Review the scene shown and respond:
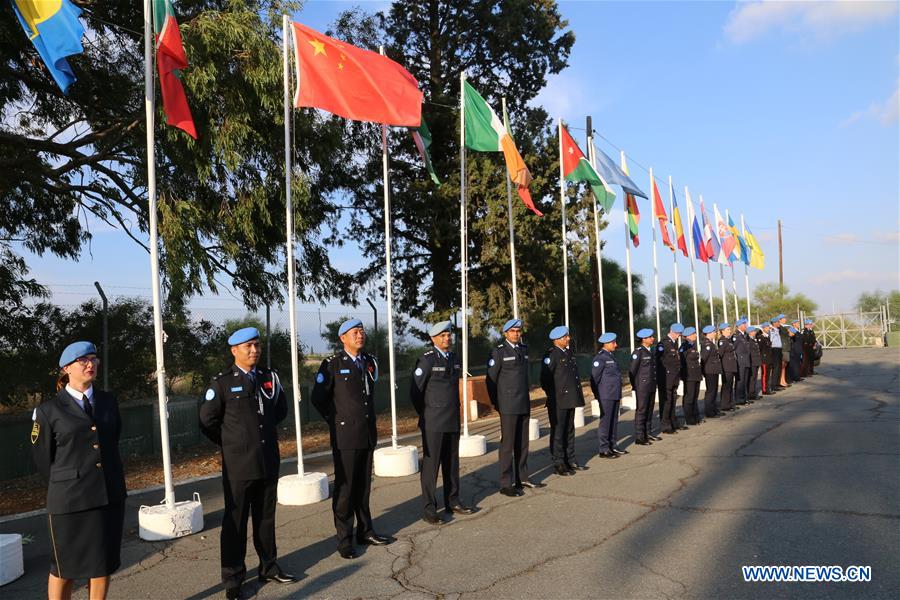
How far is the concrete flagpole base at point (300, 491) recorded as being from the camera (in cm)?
748

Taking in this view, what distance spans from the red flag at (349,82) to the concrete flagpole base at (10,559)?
18.0 ft

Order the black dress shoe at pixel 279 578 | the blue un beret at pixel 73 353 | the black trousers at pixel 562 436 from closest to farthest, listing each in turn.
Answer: the blue un beret at pixel 73 353
the black dress shoe at pixel 279 578
the black trousers at pixel 562 436

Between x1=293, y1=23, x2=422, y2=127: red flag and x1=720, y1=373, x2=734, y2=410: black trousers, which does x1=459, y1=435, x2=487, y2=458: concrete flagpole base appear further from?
x1=720, y1=373, x2=734, y2=410: black trousers

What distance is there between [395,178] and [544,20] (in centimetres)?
707

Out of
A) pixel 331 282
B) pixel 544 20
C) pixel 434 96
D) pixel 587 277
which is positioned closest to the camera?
→ pixel 331 282

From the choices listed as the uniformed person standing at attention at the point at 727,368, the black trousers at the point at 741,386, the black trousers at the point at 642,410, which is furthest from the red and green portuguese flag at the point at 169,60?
the black trousers at the point at 741,386

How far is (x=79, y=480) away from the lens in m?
4.09

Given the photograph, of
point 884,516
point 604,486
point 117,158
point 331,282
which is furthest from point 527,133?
point 884,516

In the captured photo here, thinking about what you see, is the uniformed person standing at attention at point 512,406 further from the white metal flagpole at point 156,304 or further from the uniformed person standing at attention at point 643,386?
the white metal flagpole at point 156,304

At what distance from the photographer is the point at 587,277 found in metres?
24.2

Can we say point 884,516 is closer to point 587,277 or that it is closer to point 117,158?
point 117,158

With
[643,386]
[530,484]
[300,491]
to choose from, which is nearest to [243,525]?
[300,491]

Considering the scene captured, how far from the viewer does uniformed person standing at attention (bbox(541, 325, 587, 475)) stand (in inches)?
345

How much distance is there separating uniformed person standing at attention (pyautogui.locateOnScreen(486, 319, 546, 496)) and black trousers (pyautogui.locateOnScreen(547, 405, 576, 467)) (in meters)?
0.75
